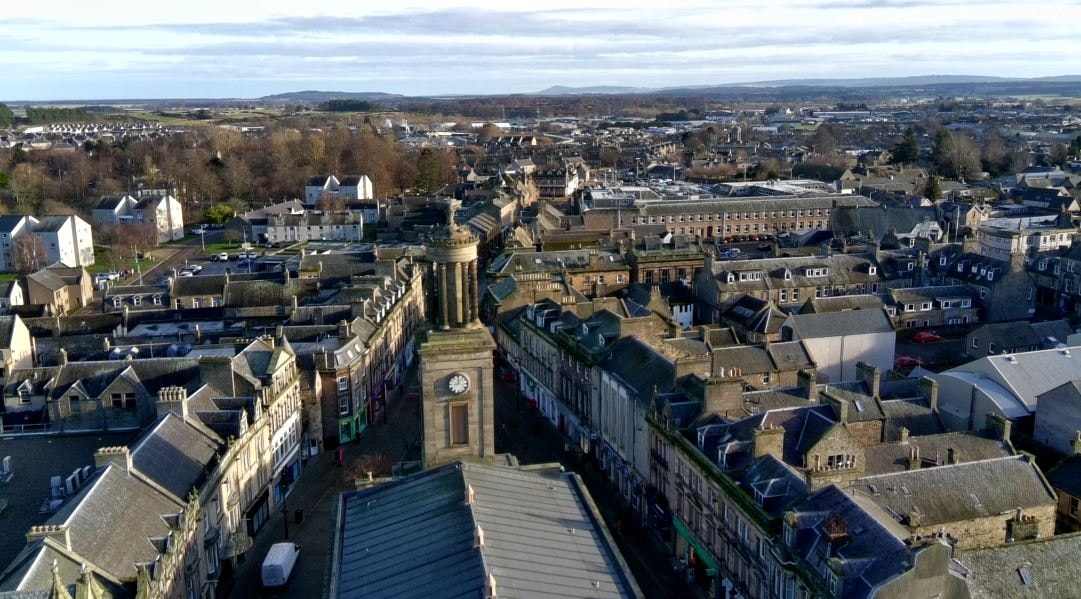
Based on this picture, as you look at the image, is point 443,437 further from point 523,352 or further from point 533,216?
point 533,216

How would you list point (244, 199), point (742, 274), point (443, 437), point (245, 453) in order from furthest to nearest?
point (244, 199) < point (742, 274) < point (245, 453) < point (443, 437)

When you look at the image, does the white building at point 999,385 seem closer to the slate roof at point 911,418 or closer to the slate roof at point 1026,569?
the slate roof at point 911,418

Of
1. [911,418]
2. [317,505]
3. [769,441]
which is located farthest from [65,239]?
[911,418]

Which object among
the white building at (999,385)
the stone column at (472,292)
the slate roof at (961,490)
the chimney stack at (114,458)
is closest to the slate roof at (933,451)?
the slate roof at (961,490)

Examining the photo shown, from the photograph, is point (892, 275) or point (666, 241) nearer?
point (892, 275)

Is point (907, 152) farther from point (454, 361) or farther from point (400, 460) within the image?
point (454, 361)

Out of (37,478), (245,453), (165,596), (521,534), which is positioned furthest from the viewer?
(245,453)

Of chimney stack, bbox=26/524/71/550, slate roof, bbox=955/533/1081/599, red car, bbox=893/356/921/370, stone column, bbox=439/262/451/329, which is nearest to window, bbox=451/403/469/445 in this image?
stone column, bbox=439/262/451/329

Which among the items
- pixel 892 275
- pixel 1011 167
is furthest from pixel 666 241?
pixel 1011 167
